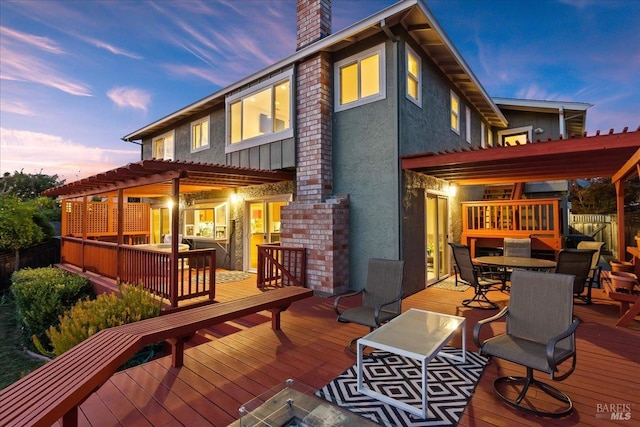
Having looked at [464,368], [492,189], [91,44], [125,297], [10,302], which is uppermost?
[91,44]

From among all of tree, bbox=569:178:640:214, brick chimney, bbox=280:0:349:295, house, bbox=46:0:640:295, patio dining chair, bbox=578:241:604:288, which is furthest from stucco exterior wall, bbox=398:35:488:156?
tree, bbox=569:178:640:214

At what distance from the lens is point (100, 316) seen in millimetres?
4441

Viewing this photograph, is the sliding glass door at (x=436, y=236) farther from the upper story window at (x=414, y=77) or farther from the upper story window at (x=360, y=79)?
the upper story window at (x=360, y=79)

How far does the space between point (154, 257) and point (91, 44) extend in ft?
32.6

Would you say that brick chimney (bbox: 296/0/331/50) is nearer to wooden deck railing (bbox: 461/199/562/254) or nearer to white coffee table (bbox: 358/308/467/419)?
wooden deck railing (bbox: 461/199/562/254)

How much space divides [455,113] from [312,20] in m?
4.97

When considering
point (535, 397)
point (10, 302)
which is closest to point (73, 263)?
→ point (10, 302)

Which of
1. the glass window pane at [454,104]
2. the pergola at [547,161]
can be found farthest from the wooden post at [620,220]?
the glass window pane at [454,104]

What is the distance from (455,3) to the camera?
15.0 meters

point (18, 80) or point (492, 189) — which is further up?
point (18, 80)

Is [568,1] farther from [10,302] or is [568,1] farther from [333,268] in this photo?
[10,302]

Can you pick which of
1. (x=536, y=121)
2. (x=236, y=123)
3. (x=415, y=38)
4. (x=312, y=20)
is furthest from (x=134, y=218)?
(x=536, y=121)

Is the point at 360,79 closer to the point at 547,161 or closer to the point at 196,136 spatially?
the point at 547,161

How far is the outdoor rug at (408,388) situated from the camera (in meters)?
2.50
